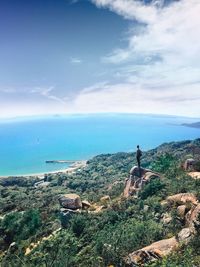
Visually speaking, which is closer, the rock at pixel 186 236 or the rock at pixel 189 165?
the rock at pixel 186 236

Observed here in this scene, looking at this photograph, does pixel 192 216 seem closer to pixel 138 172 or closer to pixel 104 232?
pixel 104 232

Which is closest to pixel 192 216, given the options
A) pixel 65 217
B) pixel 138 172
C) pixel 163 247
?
pixel 163 247

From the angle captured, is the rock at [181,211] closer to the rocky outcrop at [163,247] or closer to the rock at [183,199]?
the rocky outcrop at [163,247]

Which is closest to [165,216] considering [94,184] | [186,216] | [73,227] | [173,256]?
[186,216]

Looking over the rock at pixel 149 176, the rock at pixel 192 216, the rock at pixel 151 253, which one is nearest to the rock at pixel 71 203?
the rock at pixel 149 176

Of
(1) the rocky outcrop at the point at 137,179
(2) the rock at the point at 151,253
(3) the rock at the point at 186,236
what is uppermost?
(3) the rock at the point at 186,236

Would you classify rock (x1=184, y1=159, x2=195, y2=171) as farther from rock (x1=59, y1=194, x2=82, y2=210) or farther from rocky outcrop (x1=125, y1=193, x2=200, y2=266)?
rocky outcrop (x1=125, y1=193, x2=200, y2=266)
